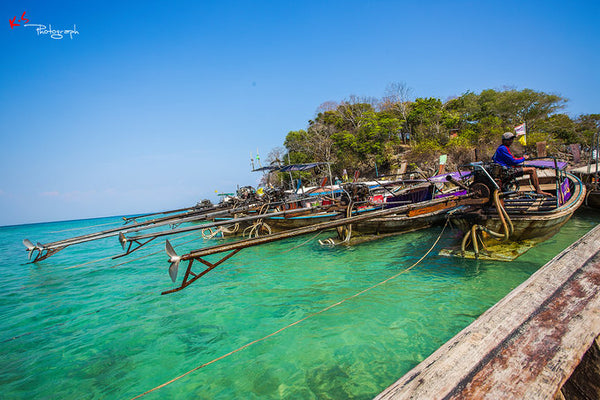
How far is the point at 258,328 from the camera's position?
491cm

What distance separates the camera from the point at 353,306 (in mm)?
5223

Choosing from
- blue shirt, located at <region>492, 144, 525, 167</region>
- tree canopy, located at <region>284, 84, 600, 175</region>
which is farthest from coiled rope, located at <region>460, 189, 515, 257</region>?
tree canopy, located at <region>284, 84, 600, 175</region>

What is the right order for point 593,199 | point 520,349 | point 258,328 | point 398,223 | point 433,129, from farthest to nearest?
point 433,129
point 593,199
point 398,223
point 258,328
point 520,349

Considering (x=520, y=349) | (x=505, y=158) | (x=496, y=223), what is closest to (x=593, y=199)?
(x=505, y=158)

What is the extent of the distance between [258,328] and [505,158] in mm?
6969

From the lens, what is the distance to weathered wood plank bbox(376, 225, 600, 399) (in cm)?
102

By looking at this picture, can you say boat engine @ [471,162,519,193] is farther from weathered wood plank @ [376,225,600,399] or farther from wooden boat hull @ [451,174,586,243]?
weathered wood plank @ [376,225,600,399]

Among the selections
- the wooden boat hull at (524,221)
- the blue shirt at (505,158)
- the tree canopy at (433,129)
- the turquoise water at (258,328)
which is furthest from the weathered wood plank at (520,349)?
the tree canopy at (433,129)

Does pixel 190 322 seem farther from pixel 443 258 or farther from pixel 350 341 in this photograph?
pixel 443 258

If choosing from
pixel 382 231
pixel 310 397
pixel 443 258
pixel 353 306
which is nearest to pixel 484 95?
pixel 382 231

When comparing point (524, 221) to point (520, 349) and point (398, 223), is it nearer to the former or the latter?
point (398, 223)

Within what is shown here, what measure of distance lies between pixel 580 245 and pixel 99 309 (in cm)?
945

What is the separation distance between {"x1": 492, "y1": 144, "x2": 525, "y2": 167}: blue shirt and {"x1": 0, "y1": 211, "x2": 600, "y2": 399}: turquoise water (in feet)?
8.10

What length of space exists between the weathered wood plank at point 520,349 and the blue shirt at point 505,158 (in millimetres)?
5821
